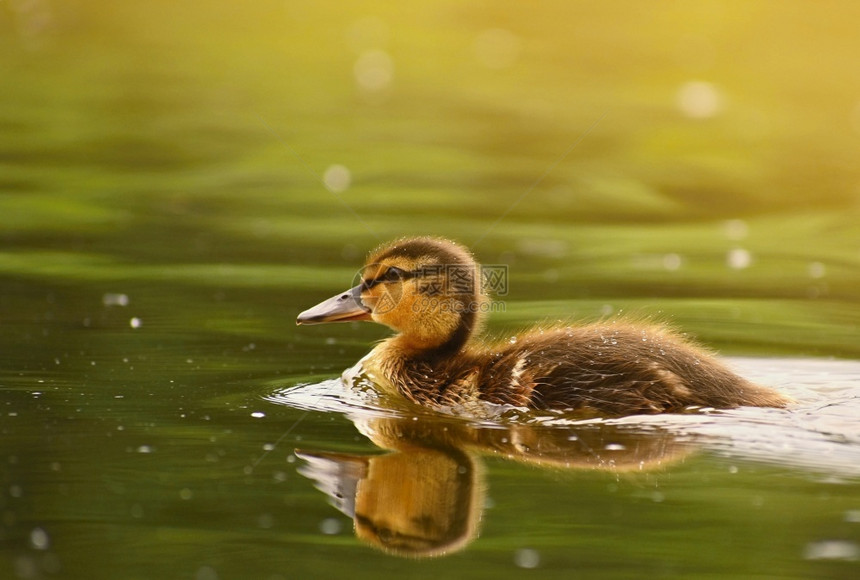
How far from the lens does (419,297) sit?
720 centimetres

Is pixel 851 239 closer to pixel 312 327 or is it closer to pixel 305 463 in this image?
pixel 312 327

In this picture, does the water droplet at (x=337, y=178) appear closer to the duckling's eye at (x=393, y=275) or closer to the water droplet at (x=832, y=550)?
the duckling's eye at (x=393, y=275)

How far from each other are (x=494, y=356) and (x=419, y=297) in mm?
586

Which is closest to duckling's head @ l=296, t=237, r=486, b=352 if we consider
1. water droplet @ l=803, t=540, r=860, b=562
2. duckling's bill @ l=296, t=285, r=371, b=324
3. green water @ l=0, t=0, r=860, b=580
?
duckling's bill @ l=296, t=285, r=371, b=324

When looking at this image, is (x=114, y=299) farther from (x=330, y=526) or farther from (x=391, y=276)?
(x=330, y=526)

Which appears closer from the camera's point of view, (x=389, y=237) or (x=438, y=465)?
(x=438, y=465)

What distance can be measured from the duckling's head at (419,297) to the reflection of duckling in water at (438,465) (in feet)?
3.02

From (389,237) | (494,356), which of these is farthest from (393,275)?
(389,237)

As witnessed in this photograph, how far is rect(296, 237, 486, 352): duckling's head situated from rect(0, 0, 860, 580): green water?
0.45 m

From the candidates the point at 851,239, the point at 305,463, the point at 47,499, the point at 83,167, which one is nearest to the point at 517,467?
the point at 305,463

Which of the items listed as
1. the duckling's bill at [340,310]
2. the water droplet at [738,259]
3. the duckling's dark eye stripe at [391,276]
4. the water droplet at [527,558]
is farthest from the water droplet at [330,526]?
the water droplet at [738,259]

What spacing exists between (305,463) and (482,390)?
4.65ft

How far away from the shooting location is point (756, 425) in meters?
6.09

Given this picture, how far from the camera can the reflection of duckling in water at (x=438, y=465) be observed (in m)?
4.91
